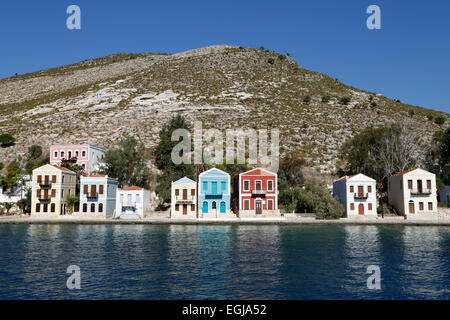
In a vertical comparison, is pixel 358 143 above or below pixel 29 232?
above

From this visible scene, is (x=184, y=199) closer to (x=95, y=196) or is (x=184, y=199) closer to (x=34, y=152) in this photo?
(x=95, y=196)

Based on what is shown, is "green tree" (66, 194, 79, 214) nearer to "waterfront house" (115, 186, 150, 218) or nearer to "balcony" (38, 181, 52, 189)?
"balcony" (38, 181, 52, 189)

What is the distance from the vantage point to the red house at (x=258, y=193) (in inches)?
2140

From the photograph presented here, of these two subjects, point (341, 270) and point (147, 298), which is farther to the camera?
point (341, 270)

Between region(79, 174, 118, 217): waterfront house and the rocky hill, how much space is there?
30.9 m

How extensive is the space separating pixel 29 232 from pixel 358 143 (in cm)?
5834

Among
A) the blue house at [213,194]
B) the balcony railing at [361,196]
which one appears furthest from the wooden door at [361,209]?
the blue house at [213,194]

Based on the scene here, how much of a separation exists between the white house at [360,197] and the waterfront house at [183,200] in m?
22.6

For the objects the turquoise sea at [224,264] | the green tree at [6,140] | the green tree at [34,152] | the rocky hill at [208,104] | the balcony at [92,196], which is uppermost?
the rocky hill at [208,104]

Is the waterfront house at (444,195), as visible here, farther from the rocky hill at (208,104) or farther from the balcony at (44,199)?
the balcony at (44,199)

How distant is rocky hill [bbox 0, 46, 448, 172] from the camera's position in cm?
9006

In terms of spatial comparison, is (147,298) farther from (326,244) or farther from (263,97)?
(263,97)

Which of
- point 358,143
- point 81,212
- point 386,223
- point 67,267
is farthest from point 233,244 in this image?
point 358,143

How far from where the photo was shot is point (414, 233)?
1576 inches
